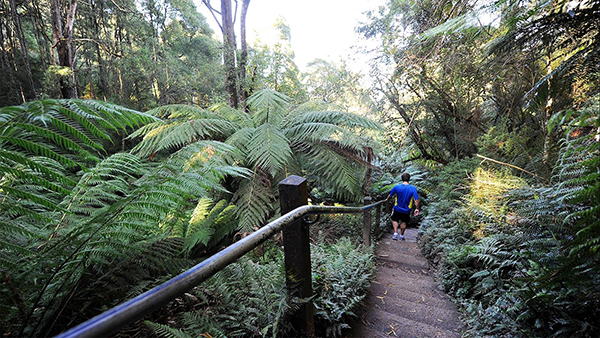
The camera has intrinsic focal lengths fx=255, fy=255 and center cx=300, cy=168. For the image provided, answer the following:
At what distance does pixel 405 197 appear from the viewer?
15.2 feet

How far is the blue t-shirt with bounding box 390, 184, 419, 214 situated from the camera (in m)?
4.60

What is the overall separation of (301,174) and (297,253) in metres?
2.33

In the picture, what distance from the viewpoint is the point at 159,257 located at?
1.40 metres

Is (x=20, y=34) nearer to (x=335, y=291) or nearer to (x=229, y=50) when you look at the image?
(x=229, y=50)

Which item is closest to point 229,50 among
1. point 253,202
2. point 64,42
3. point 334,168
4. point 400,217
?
point 64,42

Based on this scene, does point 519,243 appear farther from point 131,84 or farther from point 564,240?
point 131,84

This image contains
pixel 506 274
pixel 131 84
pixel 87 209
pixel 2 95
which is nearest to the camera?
pixel 87 209

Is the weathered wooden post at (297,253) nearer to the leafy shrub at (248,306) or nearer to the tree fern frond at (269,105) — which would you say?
the leafy shrub at (248,306)

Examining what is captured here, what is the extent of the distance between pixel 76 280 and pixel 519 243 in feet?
10.1

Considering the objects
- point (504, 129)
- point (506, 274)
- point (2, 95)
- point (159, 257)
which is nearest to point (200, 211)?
point (159, 257)

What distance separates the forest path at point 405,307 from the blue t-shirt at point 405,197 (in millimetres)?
1228

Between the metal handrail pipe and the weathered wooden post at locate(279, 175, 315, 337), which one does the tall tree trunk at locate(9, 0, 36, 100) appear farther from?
the metal handrail pipe

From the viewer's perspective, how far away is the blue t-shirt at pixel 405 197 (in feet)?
15.1

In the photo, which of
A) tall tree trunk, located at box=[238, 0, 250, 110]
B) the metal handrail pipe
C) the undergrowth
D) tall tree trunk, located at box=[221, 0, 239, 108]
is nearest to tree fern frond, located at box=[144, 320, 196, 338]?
the metal handrail pipe
